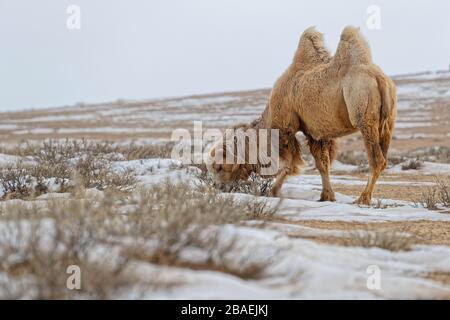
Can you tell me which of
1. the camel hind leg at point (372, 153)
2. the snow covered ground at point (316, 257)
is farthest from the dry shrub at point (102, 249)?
the camel hind leg at point (372, 153)

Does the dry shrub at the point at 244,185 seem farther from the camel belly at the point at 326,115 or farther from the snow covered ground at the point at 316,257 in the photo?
the camel belly at the point at 326,115

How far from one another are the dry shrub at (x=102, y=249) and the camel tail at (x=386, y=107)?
145 inches

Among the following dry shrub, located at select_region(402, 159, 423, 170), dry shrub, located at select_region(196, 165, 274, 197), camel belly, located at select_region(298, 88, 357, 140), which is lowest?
dry shrub, located at select_region(402, 159, 423, 170)

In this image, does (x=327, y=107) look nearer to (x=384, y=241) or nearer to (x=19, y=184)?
(x=384, y=241)

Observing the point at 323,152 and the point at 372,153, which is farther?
the point at 323,152

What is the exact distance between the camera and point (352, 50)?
6.98 meters

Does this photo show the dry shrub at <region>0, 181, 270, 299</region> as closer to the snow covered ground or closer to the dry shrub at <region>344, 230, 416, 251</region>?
the snow covered ground

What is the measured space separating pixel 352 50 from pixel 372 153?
1283 mm

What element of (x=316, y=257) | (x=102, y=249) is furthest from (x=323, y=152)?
(x=102, y=249)

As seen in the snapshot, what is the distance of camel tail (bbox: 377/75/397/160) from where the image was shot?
6.54 metres

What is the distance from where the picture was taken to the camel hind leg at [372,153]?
6594 mm

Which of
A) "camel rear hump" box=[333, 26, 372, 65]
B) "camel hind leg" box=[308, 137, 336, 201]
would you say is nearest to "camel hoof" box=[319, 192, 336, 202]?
"camel hind leg" box=[308, 137, 336, 201]

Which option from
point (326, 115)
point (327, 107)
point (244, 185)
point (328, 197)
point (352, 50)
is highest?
point (352, 50)
